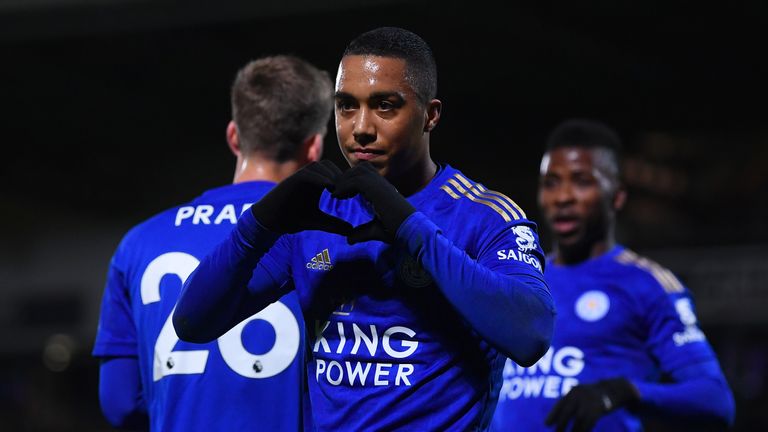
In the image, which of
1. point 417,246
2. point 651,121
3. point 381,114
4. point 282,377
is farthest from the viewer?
point 651,121

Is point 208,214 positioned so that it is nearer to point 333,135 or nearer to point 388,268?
point 388,268

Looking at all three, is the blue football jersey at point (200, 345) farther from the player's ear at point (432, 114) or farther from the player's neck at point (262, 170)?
the player's ear at point (432, 114)

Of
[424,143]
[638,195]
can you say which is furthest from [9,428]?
[424,143]

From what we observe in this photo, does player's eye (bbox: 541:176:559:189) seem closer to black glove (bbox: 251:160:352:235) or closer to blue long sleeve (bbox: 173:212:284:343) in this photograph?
blue long sleeve (bbox: 173:212:284:343)

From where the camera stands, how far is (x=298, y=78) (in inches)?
137

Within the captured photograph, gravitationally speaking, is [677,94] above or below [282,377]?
above

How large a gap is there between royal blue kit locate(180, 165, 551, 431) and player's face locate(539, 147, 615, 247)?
6.18 feet

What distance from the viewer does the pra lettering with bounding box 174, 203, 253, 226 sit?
3.16 metres

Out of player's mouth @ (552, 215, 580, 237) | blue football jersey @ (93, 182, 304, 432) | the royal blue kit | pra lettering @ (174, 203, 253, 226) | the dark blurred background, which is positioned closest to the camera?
the royal blue kit

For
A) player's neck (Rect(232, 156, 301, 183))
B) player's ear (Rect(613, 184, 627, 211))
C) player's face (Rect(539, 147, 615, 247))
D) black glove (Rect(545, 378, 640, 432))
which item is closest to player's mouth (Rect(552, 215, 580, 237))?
player's face (Rect(539, 147, 615, 247))

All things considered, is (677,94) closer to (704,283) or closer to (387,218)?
(704,283)

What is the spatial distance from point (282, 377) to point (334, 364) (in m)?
0.66

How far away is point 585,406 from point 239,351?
3.84 ft

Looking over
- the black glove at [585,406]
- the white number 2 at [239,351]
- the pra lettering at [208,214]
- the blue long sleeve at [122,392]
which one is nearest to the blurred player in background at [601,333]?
the black glove at [585,406]
